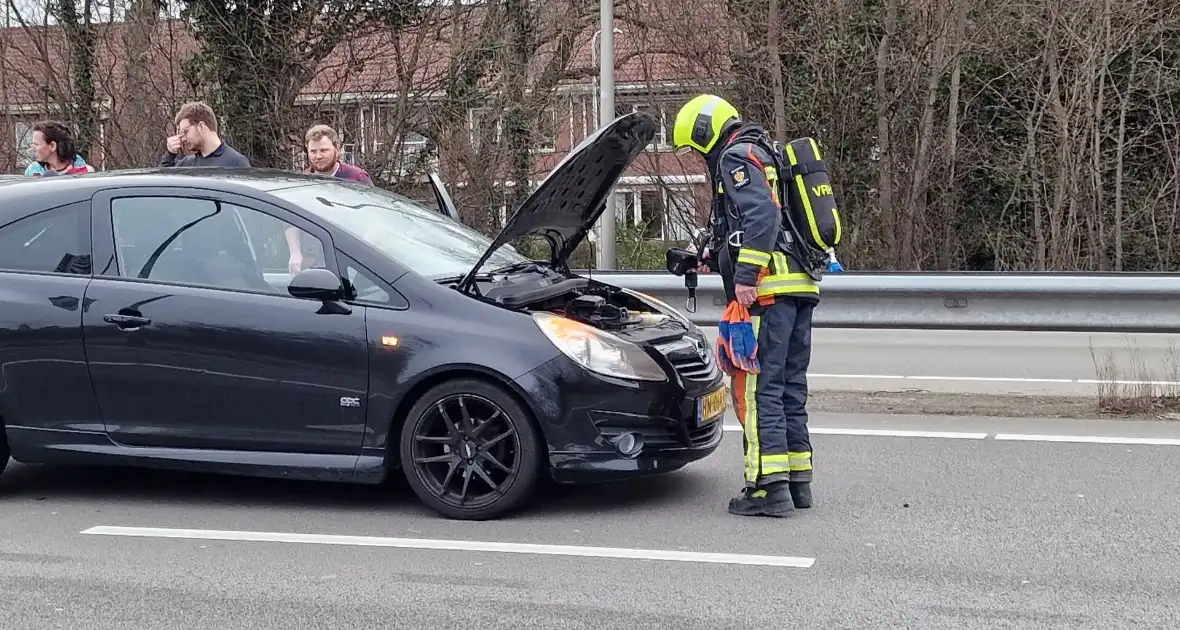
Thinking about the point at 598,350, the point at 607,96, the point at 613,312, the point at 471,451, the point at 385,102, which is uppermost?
the point at 385,102

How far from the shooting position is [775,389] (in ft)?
19.3

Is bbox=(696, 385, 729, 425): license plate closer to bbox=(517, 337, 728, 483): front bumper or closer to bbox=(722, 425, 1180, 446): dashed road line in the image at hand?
bbox=(517, 337, 728, 483): front bumper

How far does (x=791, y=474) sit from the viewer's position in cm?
602

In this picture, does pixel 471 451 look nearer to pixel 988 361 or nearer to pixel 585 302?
pixel 585 302

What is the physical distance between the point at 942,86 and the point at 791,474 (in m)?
14.3

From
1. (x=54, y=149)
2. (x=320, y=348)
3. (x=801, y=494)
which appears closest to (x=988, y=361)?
(x=801, y=494)

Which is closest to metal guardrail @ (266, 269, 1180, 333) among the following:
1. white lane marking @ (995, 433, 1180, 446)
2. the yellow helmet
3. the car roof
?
white lane marking @ (995, 433, 1180, 446)

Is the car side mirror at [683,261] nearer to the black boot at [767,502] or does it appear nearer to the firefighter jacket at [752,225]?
the firefighter jacket at [752,225]

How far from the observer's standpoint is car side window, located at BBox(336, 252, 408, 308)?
225 inches

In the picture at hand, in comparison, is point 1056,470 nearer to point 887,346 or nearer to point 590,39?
point 887,346

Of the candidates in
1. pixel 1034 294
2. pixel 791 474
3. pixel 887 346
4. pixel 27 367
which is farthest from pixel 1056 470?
pixel 887 346

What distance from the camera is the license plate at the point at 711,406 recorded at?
5.89m

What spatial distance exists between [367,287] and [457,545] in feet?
3.98

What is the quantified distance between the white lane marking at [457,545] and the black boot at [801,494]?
818 millimetres
